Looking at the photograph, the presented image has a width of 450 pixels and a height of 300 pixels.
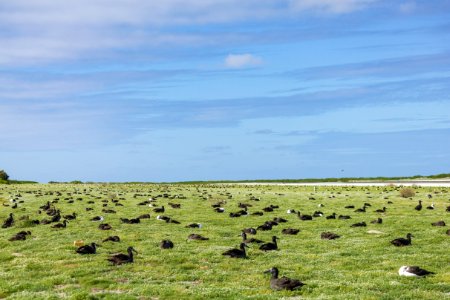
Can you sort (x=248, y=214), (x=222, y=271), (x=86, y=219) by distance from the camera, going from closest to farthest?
(x=222, y=271) < (x=86, y=219) < (x=248, y=214)

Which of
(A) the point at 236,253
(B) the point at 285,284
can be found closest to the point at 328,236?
(A) the point at 236,253

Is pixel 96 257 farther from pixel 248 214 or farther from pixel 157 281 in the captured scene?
pixel 248 214

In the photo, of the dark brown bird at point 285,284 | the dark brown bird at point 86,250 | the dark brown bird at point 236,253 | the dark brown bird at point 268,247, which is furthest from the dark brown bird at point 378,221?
the dark brown bird at point 86,250

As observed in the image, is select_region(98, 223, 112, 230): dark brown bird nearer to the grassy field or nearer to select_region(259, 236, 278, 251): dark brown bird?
the grassy field

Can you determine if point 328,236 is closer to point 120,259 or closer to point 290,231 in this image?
point 290,231

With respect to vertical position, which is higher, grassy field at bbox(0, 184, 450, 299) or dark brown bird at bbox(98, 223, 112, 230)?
dark brown bird at bbox(98, 223, 112, 230)

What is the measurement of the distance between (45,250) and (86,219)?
1235cm

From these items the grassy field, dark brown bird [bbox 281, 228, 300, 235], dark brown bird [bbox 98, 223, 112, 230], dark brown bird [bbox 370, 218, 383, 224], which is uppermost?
dark brown bird [bbox 370, 218, 383, 224]

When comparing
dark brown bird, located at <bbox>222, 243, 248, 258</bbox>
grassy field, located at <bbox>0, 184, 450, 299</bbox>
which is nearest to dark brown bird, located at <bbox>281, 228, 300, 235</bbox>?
grassy field, located at <bbox>0, 184, 450, 299</bbox>

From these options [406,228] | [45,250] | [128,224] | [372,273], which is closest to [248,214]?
[128,224]

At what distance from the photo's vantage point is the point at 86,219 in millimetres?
37281

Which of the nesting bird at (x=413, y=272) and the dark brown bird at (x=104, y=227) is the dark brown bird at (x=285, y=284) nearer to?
the nesting bird at (x=413, y=272)

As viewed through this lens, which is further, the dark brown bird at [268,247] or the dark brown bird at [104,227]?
the dark brown bird at [104,227]

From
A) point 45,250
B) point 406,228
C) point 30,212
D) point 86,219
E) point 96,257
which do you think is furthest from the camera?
point 30,212
